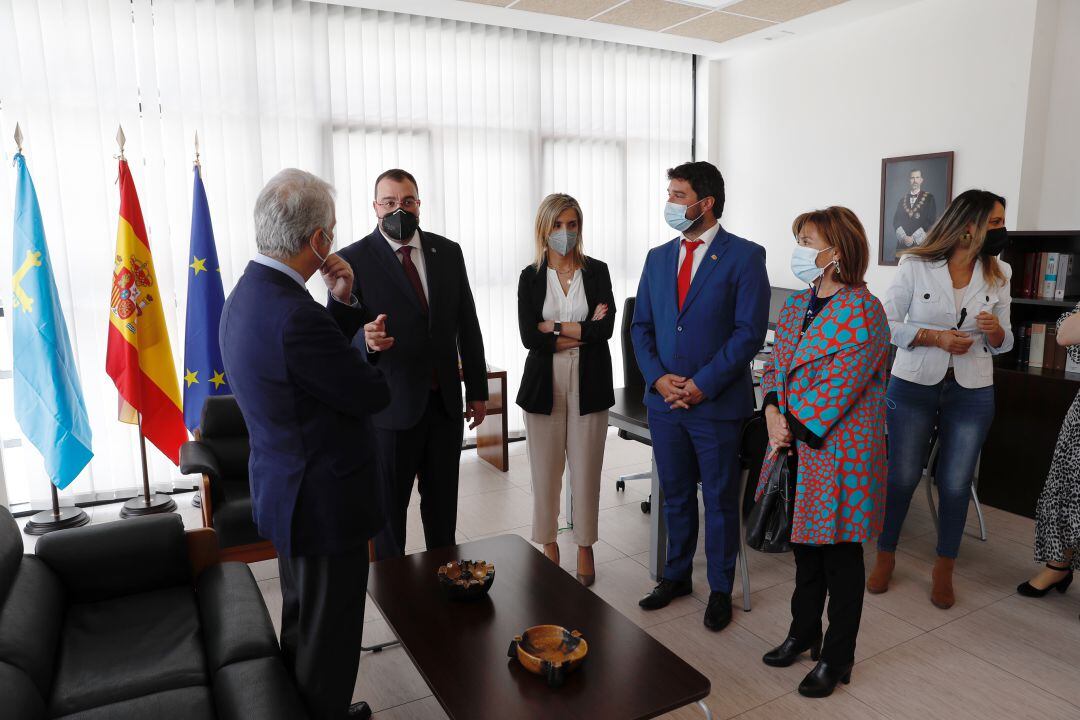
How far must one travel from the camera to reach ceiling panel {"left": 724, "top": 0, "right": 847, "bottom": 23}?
4.50 m

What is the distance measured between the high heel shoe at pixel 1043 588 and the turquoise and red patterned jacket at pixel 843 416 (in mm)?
1390

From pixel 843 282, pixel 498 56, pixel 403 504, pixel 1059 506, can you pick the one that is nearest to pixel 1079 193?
pixel 1059 506

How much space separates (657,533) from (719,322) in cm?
104

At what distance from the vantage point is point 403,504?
2807mm

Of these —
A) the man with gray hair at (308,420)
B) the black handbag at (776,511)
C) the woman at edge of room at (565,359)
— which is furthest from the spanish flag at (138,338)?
the black handbag at (776,511)

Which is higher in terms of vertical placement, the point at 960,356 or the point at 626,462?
the point at 960,356

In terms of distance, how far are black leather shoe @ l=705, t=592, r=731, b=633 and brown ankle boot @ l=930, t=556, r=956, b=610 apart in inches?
36.1

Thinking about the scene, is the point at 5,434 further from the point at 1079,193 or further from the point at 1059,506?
the point at 1079,193

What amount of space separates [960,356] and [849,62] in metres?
2.95

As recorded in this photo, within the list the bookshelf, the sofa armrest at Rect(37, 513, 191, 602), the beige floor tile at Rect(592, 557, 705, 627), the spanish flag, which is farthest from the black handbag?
the spanish flag

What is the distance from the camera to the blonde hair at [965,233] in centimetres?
287

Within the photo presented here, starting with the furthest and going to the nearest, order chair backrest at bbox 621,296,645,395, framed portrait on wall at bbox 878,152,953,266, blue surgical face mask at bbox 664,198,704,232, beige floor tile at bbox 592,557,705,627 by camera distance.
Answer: framed portrait on wall at bbox 878,152,953,266 → chair backrest at bbox 621,296,645,395 → beige floor tile at bbox 592,557,705,627 → blue surgical face mask at bbox 664,198,704,232

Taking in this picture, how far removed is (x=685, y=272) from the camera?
285 centimetres

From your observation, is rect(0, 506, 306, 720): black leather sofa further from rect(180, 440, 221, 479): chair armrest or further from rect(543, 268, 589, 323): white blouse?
rect(543, 268, 589, 323): white blouse
